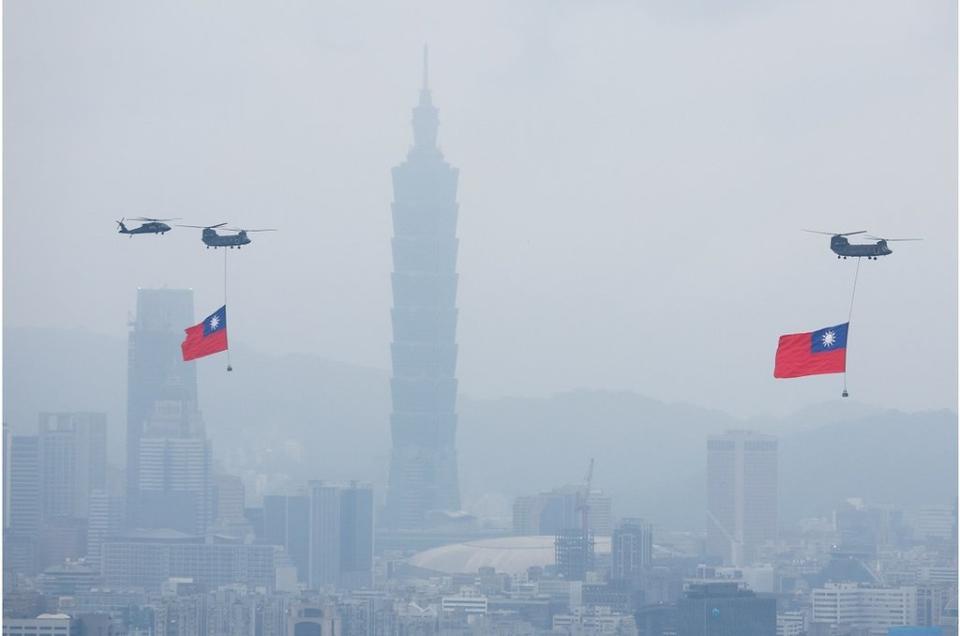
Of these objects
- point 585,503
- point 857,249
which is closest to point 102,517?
point 585,503

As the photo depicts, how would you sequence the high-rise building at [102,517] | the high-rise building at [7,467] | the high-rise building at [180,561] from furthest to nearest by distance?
1. the high-rise building at [102,517]
2. the high-rise building at [180,561]
3. the high-rise building at [7,467]

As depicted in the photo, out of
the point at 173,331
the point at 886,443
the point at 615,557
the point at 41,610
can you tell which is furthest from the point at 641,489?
the point at 41,610

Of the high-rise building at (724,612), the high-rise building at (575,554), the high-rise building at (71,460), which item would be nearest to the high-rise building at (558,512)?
the high-rise building at (575,554)

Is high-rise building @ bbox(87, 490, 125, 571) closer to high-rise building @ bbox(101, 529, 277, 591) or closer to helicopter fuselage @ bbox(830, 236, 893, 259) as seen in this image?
high-rise building @ bbox(101, 529, 277, 591)

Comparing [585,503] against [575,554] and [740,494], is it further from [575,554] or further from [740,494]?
[740,494]

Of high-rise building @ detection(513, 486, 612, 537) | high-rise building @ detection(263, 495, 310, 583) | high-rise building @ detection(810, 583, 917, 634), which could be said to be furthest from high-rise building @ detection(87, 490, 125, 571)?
high-rise building @ detection(810, 583, 917, 634)

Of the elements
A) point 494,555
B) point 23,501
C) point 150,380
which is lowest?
point 494,555

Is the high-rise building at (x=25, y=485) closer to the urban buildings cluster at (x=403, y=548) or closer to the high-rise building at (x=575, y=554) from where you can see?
the urban buildings cluster at (x=403, y=548)
